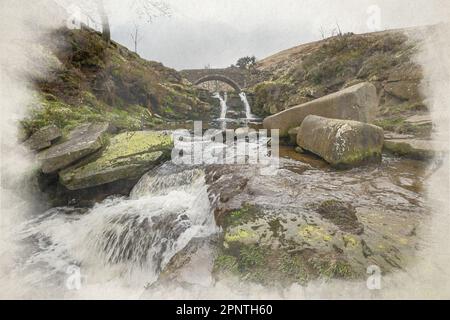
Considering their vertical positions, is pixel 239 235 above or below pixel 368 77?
below

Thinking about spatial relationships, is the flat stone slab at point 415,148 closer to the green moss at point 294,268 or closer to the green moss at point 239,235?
the green moss at point 294,268

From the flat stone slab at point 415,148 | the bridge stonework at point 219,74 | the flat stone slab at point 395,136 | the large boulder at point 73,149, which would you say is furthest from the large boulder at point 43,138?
the bridge stonework at point 219,74

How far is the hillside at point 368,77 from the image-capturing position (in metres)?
9.66

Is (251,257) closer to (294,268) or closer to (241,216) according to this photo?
(294,268)

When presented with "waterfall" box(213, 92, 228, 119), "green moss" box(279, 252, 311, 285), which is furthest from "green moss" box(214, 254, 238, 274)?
"waterfall" box(213, 92, 228, 119)

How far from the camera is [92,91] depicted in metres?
10.8

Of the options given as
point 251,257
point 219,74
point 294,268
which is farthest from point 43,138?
point 219,74

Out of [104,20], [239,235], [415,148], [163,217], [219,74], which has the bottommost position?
[163,217]

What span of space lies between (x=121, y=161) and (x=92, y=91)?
6955mm

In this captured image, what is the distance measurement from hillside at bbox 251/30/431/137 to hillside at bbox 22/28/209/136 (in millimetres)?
8057

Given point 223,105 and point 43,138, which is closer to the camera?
point 43,138

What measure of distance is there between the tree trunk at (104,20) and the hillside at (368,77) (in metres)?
12.2

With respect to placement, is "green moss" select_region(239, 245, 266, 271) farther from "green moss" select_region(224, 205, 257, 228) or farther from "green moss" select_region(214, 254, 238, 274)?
"green moss" select_region(224, 205, 257, 228)

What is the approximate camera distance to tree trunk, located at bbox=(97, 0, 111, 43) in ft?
42.7
